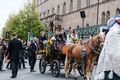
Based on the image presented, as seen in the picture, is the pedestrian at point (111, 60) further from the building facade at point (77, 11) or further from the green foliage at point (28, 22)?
the green foliage at point (28, 22)

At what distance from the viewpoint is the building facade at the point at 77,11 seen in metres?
51.2

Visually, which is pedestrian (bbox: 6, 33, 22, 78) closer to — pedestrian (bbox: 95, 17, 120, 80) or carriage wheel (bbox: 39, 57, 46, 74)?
carriage wheel (bbox: 39, 57, 46, 74)

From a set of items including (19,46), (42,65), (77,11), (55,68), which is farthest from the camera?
(77,11)

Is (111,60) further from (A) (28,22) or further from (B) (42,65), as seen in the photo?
(A) (28,22)

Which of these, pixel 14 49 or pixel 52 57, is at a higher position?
pixel 14 49

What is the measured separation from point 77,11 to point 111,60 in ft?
184

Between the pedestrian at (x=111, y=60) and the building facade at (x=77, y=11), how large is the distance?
35935 mm

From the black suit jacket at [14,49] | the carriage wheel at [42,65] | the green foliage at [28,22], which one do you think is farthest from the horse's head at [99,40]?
the green foliage at [28,22]

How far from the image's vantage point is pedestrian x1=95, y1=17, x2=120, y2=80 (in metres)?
5.62

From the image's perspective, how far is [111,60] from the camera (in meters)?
5.65

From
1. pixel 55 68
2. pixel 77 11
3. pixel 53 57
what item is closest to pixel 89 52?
pixel 55 68

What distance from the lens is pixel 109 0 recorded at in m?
51.3

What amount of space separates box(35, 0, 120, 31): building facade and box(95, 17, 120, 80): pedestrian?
35935 mm

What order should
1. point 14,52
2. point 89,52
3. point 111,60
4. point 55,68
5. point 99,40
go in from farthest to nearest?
1. point 55,68
2. point 14,52
3. point 89,52
4. point 99,40
5. point 111,60
